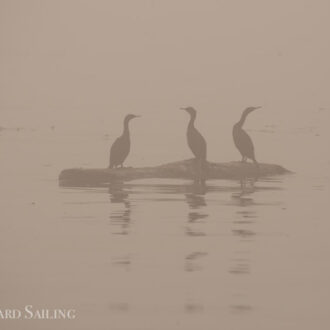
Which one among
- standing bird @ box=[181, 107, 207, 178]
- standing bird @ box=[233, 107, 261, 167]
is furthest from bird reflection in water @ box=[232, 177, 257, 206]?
standing bird @ box=[233, 107, 261, 167]

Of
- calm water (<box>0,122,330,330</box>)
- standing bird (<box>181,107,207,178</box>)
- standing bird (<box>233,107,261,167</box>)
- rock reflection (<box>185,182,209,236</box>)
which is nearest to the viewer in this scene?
calm water (<box>0,122,330,330</box>)

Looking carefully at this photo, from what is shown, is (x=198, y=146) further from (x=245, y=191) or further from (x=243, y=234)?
(x=243, y=234)

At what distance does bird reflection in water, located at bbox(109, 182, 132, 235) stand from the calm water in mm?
15

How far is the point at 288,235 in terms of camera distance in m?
15.6

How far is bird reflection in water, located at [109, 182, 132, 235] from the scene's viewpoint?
634 inches

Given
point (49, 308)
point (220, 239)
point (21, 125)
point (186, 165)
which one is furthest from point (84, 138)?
point (49, 308)

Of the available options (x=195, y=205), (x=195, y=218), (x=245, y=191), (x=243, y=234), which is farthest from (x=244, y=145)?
(x=243, y=234)

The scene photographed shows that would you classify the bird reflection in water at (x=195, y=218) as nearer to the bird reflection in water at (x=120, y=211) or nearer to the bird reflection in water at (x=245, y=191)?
the bird reflection in water at (x=245, y=191)

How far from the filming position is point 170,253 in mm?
14023

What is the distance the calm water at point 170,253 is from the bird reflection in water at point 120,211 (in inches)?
0.6

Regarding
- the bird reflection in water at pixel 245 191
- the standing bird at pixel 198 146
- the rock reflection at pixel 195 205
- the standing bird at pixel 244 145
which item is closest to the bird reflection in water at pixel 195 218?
the rock reflection at pixel 195 205

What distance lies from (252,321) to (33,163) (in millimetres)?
17705

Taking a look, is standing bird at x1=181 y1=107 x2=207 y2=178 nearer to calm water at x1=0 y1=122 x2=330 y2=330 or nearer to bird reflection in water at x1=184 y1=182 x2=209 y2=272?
calm water at x1=0 y1=122 x2=330 y2=330

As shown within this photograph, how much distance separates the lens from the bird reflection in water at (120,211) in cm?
1609
